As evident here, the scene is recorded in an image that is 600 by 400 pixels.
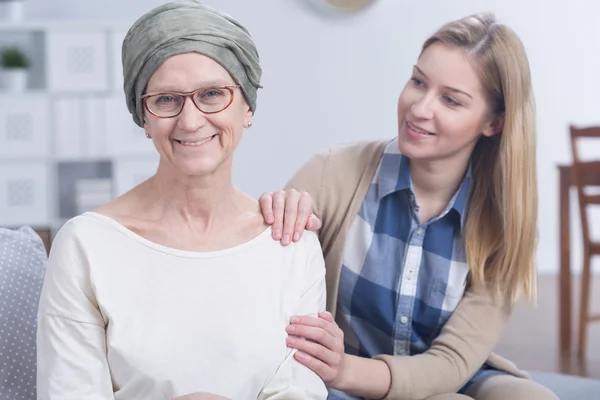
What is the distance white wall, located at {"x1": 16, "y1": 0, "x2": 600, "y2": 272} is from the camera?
5617mm

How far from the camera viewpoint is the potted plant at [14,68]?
493cm

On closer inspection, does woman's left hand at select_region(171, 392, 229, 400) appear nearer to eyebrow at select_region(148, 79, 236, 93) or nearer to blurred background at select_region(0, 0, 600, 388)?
eyebrow at select_region(148, 79, 236, 93)

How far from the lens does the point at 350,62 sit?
18.6ft

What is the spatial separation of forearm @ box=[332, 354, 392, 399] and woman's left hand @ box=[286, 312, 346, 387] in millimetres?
62

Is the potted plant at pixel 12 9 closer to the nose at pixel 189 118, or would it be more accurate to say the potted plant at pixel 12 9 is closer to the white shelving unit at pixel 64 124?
the white shelving unit at pixel 64 124

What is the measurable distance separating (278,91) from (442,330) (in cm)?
387

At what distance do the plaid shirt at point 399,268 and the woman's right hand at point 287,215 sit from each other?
0.28m

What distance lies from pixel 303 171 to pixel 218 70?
1.85 feet

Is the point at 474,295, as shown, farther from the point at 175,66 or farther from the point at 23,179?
the point at 23,179

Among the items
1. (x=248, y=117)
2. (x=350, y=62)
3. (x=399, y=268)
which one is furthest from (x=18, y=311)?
(x=350, y=62)

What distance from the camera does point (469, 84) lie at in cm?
187

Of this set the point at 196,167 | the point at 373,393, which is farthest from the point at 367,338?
the point at 196,167

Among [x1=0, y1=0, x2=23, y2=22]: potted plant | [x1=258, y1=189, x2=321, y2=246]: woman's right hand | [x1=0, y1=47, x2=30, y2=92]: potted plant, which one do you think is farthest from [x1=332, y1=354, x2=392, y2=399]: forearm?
[x1=0, y1=0, x2=23, y2=22]: potted plant

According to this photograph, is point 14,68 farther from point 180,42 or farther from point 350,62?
point 180,42
